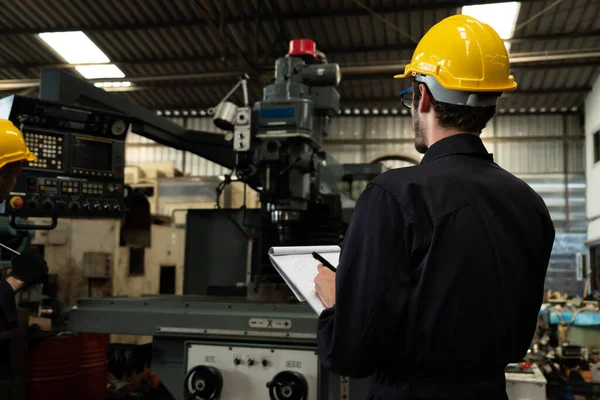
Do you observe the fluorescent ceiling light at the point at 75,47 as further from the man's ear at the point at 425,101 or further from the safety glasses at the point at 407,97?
the man's ear at the point at 425,101

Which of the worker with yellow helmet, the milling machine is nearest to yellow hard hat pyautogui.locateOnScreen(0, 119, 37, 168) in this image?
the worker with yellow helmet

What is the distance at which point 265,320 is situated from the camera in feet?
6.18

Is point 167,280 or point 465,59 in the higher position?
point 465,59

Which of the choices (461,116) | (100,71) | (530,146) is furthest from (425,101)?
(530,146)

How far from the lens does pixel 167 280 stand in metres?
4.70

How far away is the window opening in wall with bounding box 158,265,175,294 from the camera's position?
184 inches

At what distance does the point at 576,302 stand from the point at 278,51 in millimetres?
3642

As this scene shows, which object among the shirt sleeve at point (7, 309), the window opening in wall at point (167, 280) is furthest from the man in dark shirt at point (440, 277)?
the window opening in wall at point (167, 280)

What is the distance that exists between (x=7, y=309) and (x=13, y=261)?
7.2 inches

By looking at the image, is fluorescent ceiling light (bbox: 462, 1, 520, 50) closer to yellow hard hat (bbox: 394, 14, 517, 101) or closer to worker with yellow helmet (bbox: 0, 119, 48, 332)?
worker with yellow helmet (bbox: 0, 119, 48, 332)

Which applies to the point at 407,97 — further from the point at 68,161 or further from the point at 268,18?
the point at 268,18

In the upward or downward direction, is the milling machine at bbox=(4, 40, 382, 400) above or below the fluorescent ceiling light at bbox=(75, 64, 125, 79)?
below

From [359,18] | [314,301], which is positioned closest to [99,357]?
[314,301]

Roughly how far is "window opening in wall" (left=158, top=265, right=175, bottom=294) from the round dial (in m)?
2.40
